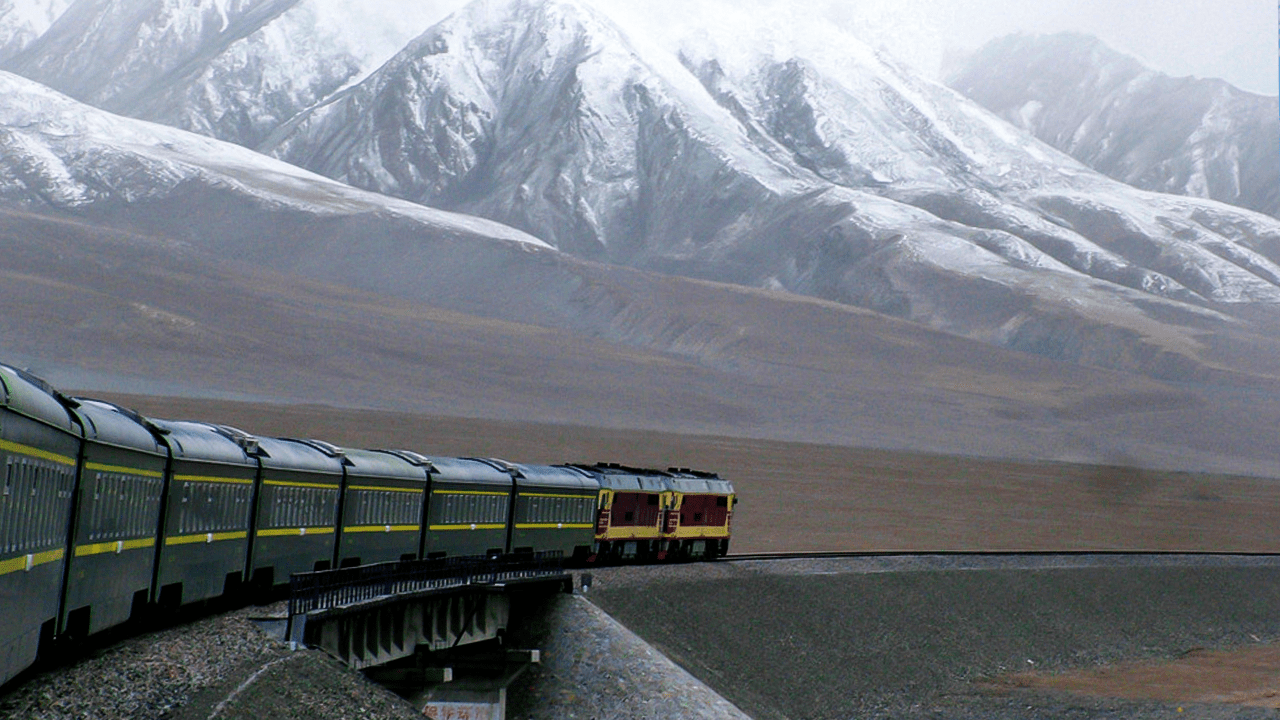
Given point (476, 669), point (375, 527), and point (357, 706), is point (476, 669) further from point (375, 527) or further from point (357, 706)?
point (357, 706)

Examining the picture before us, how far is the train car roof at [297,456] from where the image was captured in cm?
2823

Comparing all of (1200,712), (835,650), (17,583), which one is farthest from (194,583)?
(1200,712)

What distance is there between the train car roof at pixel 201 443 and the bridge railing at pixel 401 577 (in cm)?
225

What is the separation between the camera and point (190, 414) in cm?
19550

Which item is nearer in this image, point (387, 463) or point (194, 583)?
point (194, 583)

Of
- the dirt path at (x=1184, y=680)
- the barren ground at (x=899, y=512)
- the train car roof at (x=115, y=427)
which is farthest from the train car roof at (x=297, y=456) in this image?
the barren ground at (x=899, y=512)

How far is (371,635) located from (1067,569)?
5050cm

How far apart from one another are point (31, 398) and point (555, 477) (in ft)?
97.2

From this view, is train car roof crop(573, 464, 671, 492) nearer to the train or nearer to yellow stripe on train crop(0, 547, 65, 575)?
the train

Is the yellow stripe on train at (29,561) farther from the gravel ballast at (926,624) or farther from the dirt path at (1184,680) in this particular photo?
the dirt path at (1184,680)

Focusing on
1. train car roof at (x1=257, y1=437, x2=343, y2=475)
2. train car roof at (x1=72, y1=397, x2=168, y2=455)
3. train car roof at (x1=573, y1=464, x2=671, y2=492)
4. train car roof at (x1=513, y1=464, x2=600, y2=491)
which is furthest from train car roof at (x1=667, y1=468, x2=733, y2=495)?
train car roof at (x1=72, y1=397, x2=168, y2=455)

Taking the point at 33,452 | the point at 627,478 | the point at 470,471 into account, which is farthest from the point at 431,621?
the point at 627,478

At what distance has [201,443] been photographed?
81.9ft

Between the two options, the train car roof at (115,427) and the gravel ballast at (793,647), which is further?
the gravel ballast at (793,647)
